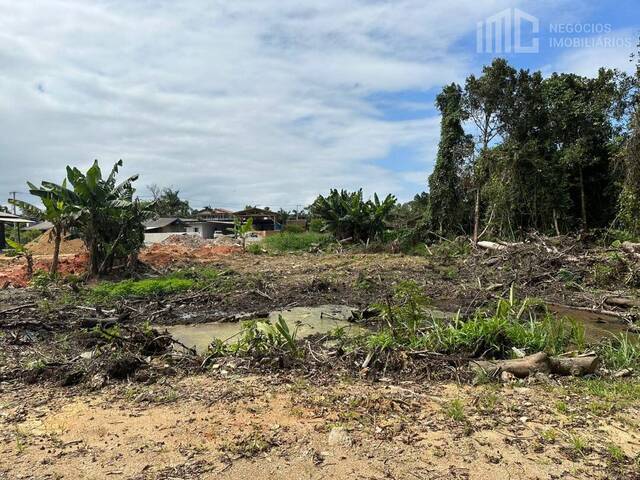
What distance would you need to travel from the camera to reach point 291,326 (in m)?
8.50

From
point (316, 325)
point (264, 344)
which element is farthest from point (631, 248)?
point (264, 344)

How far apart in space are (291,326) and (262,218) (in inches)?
1660

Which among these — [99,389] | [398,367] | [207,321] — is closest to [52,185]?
[207,321]

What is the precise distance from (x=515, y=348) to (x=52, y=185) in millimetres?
13563

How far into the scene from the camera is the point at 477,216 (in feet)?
68.9

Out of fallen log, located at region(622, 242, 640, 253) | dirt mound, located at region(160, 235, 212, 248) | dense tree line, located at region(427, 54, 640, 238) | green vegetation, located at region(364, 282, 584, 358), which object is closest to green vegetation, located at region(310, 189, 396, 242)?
dense tree line, located at region(427, 54, 640, 238)

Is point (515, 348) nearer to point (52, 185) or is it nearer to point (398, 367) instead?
point (398, 367)

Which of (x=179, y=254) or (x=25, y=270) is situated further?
(x=179, y=254)

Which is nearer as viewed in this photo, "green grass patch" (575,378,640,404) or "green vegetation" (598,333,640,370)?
"green grass patch" (575,378,640,404)

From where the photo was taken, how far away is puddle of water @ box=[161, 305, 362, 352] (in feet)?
25.1

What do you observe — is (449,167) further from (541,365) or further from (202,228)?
(202,228)

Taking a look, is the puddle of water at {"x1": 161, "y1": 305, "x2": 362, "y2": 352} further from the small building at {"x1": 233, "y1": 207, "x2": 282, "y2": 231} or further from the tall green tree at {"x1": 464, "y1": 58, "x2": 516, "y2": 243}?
the small building at {"x1": 233, "y1": 207, "x2": 282, "y2": 231}

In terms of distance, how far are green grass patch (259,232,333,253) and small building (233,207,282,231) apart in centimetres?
2197

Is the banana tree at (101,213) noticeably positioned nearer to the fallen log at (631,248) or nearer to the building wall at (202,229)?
the fallen log at (631,248)
